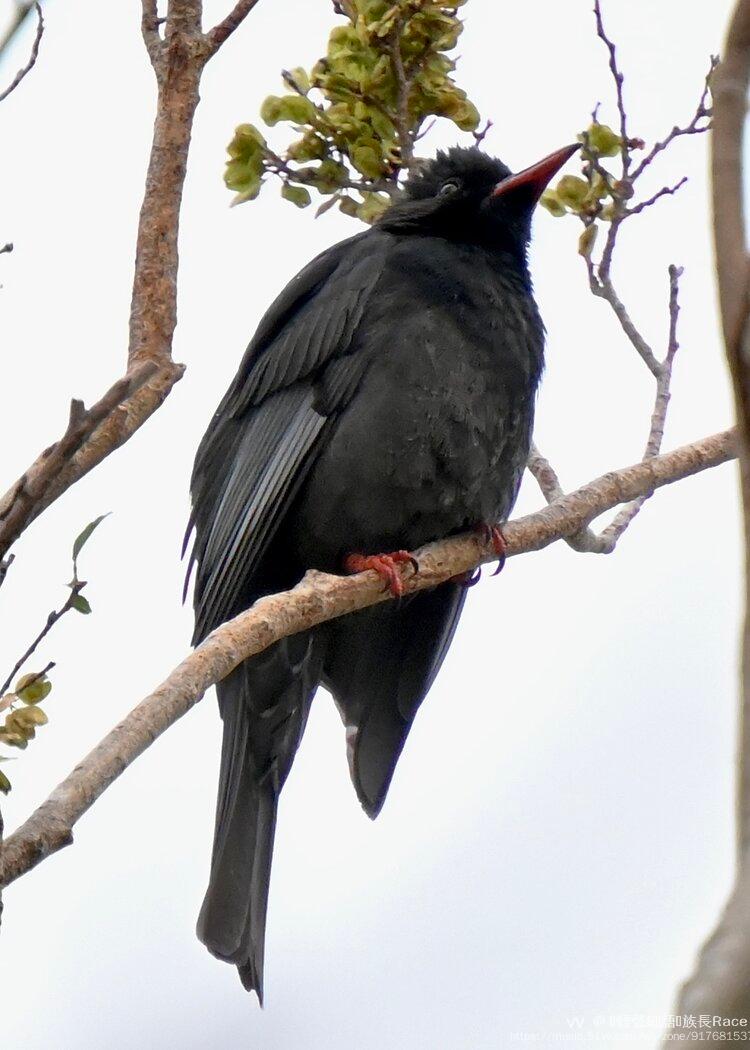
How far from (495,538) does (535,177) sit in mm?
1358

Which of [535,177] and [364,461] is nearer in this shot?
[364,461]

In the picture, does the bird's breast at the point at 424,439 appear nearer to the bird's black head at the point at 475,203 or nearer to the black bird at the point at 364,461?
the black bird at the point at 364,461

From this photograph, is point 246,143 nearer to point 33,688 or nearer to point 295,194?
point 295,194

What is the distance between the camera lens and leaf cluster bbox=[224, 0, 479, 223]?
4230 mm

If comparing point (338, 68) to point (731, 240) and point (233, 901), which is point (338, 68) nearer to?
point (233, 901)

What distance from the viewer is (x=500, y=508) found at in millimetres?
4430

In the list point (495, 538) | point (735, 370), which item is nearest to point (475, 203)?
point (495, 538)

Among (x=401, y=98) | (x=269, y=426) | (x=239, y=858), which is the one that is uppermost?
(x=401, y=98)

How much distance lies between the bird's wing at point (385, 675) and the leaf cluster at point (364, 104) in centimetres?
136

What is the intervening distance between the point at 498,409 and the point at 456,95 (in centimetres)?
95

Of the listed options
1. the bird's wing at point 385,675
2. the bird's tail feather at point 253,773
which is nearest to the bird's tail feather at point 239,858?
the bird's tail feather at point 253,773

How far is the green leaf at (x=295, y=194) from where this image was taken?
4508 millimetres

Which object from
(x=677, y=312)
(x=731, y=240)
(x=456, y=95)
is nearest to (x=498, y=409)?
(x=677, y=312)

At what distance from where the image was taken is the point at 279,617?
3174mm
